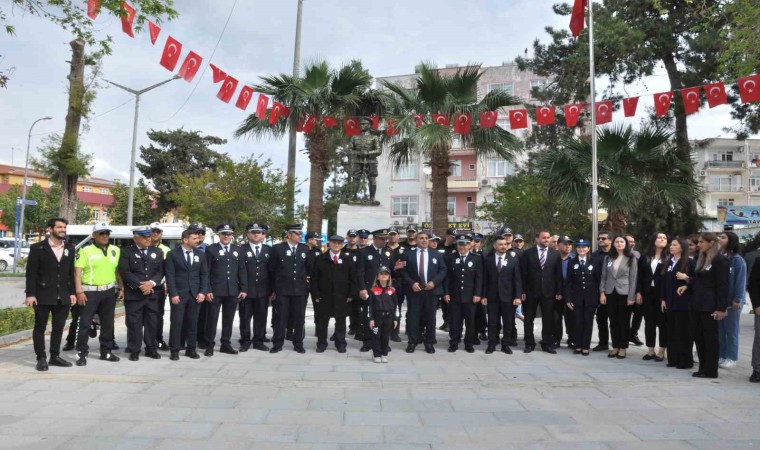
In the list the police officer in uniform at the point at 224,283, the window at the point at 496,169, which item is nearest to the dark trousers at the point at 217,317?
the police officer in uniform at the point at 224,283

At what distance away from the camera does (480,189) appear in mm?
46625

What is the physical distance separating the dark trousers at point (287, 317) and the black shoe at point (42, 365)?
9.76 ft

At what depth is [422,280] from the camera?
9008mm

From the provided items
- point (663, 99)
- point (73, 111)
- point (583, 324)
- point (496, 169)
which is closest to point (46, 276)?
point (583, 324)

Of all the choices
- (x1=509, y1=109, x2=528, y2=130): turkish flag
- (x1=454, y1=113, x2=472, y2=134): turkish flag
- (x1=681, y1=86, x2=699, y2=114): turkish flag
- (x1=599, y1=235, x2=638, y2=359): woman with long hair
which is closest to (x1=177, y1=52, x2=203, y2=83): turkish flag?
(x1=454, y1=113, x2=472, y2=134): turkish flag

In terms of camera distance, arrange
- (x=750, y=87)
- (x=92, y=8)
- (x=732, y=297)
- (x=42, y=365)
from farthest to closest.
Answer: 1. (x=750, y=87)
2. (x=92, y=8)
3. (x=732, y=297)
4. (x=42, y=365)

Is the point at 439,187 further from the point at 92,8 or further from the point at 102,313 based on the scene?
the point at 102,313

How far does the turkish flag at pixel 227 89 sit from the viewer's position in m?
13.0

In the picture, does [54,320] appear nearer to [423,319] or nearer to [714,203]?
[423,319]

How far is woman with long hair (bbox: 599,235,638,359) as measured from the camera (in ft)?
28.0

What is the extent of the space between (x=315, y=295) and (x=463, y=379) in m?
3.09

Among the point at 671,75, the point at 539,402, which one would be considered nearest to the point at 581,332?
the point at 539,402

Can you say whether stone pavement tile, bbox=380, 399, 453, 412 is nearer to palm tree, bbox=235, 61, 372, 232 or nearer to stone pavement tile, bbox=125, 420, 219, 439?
stone pavement tile, bbox=125, 420, 219, 439

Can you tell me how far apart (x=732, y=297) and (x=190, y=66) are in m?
9.83
